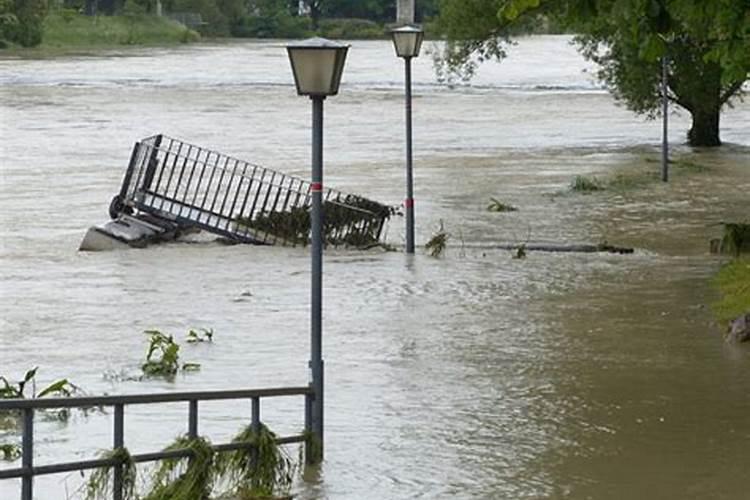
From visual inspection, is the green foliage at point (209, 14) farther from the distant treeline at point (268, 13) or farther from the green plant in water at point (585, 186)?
the green plant in water at point (585, 186)

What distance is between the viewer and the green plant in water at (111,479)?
401 inches

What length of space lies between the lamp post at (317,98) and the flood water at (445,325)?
569 millimetres

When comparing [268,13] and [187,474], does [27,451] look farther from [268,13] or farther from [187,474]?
[268,13]

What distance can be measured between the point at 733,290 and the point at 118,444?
11.8 metres

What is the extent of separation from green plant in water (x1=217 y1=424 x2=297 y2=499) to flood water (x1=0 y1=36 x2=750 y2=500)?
0.30m

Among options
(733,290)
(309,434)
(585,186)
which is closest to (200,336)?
(733,290)

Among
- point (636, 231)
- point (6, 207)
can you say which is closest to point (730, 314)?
point (636, 231)

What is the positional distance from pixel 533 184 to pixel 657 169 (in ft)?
15.8

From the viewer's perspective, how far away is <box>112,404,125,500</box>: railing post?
9.90 meters

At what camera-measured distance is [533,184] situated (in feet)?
127

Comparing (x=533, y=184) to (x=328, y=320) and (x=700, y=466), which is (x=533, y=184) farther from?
(x=700, y=466)

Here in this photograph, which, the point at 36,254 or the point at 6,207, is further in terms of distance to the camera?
the point at 6,207

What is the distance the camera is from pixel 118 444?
1012 centimetres

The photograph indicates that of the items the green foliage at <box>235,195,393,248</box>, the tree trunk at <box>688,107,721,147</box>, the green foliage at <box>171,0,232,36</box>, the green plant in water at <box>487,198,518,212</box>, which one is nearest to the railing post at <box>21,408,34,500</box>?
the green foliage at <box>235,195,393,248</box>
